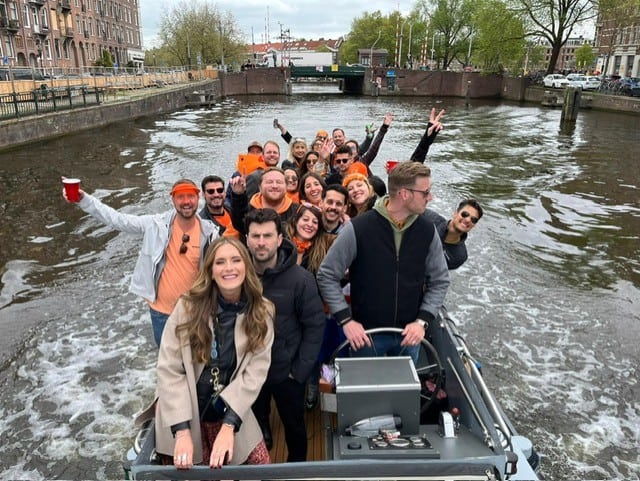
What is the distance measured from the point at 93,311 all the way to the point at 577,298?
742 cm

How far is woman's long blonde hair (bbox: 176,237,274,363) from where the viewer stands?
2.43 metres

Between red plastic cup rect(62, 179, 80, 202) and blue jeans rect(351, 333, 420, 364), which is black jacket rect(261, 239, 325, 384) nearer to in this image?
blue jeans rect(351, 333, 420, 364)

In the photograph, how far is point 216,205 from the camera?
444 centimetres

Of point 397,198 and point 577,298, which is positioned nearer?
point 397,198

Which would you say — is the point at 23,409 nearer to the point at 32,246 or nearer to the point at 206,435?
the point at 206,435

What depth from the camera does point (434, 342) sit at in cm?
410

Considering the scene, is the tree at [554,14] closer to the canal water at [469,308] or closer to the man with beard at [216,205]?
the canal water at [469,308]

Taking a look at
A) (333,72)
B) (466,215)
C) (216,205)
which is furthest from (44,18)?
(466,215)

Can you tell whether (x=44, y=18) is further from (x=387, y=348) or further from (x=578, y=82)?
(x=387, y=348)

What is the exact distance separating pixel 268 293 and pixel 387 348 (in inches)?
40.2

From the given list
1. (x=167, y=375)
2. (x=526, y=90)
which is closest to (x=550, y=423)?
(x=167, y=375)

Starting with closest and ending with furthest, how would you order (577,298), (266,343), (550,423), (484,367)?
(266,343), (550,423), (484,367), (577,298)

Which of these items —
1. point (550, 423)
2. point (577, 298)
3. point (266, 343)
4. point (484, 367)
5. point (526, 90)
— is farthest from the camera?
point (526, 90)

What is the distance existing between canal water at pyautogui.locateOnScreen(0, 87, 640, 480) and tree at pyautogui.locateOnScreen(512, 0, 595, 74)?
34.7 m
